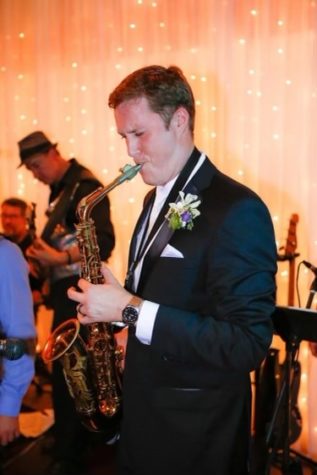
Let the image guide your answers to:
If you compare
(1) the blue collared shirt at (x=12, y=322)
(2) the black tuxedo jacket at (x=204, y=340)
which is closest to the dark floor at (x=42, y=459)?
(1) the blue collared shirt at (x=12, y=322)

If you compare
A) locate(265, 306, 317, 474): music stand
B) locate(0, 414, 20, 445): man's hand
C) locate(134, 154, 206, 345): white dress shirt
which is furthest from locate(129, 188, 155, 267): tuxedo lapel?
locate(265, 306, 317, 474): music stand

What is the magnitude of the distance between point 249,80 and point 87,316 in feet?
9.82

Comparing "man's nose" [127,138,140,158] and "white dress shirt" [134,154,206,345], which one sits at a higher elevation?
"man's nose" [127,138,140,158]

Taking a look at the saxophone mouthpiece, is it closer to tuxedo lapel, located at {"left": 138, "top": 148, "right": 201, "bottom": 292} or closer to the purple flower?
tuxedo lapel, located at {"left": 138, "top": 148, "right": 201, "bottom": 292}

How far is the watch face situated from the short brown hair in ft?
2.02

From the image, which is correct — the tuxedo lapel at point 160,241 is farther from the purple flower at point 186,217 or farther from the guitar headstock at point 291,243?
the guitar headstock at point 291,243

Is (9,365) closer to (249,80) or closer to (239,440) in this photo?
(239,440)

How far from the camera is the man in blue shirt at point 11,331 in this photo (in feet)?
6.66

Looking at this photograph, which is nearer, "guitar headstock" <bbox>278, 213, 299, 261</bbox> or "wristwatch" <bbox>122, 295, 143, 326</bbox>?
"wristwatch" <bbox>122, 295, 143, 326</bbox>

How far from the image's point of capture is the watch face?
1.54m

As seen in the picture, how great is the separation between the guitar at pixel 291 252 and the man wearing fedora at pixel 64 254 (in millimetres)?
1241

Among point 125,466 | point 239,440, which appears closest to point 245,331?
point 239,440

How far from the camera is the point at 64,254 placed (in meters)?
3.41

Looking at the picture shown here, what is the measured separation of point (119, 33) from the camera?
4621 millimetres
